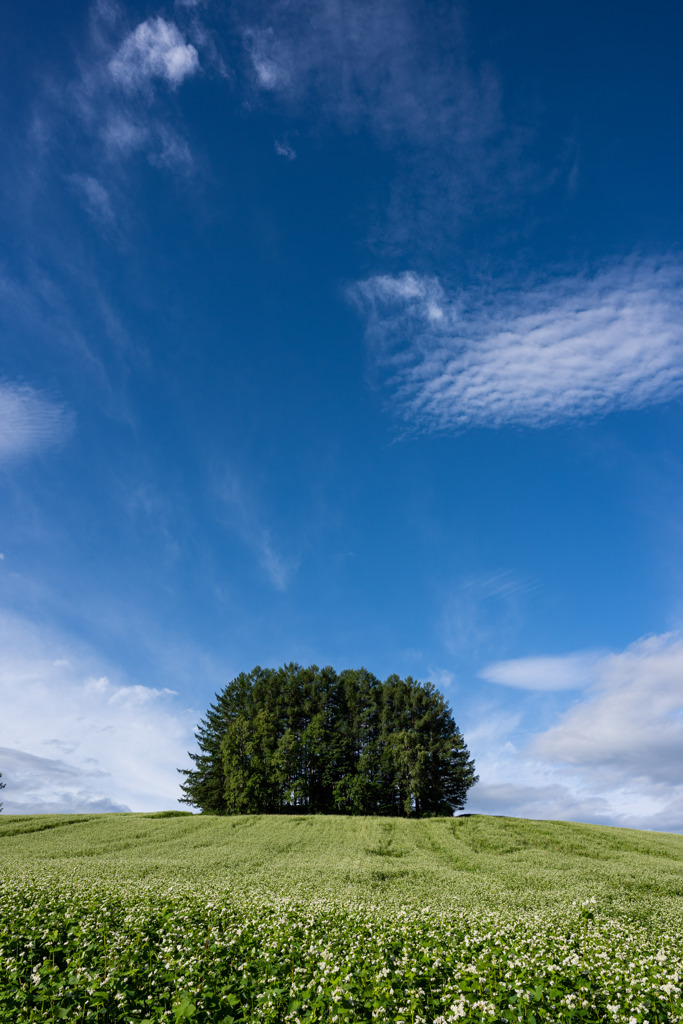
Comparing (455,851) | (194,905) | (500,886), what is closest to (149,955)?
(194,905)

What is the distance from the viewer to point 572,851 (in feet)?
135

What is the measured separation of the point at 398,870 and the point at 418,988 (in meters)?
25.3

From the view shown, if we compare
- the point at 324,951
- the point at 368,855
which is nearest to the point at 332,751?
the point at 368,855

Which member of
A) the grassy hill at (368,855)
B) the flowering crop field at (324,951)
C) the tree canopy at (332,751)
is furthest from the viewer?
the tree canopy at (332,751)

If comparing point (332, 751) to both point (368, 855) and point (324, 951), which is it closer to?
point (368, 855)

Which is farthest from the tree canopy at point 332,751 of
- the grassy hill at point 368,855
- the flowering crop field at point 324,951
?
the flowering crop field at point 324,951

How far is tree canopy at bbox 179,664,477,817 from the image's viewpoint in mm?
63344

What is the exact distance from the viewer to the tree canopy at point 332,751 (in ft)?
208

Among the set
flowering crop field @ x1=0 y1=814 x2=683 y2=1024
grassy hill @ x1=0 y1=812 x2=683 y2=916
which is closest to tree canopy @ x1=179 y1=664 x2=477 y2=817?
grassy hill @ x1=0 y1=812 x2=683 y2=916

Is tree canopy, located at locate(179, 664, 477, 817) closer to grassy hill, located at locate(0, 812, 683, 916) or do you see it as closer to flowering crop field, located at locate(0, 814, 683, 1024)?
grassy hill, located at locate(0, 812, 683, 916)

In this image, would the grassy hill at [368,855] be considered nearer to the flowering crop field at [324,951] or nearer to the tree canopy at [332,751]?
the flowering crop field at [324,951]

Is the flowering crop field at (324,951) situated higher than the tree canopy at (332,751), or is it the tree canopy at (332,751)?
the tree canopy at (332,751)

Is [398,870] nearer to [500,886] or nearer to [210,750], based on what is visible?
[500,886]

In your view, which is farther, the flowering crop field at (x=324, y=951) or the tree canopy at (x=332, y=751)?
the tree canopy at (x=332, y=751)
